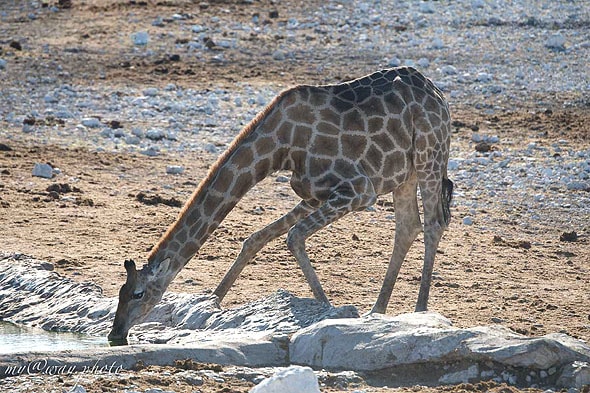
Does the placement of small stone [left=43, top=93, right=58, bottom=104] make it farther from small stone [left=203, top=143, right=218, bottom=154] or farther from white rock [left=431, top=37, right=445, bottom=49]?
white rock [left=431, top=37, right=445, bottom=49]

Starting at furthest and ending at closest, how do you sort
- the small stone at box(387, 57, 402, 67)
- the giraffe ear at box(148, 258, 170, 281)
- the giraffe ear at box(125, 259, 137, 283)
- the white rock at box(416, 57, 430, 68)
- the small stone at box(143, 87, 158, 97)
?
the small stone at box(387, 57, 402, 67)
the white rock at box(416, 57, 430, 68)
the small stone at box(143, 87, 158, 97)
the giraffe ear at box(148, 258, 170, 281)
the giraffe ear at box(125, 259, 137, 283)

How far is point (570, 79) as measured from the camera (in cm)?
2070

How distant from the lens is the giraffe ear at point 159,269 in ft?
33.0

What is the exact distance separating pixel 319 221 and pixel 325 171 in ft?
1.75

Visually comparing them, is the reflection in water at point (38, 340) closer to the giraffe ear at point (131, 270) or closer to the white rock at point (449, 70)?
the giraffe ear at point (131, 270)

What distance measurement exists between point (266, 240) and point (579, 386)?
11.7 feet

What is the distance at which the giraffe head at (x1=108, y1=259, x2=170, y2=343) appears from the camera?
9.90 meters

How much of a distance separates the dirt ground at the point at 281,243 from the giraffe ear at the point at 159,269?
93cm

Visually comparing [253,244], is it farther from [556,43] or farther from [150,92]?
[556,43]

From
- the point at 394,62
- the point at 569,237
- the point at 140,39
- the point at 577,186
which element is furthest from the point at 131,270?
the point at 140,39

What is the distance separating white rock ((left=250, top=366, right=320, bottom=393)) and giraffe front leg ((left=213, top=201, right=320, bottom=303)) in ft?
12.2

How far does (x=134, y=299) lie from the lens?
9.95m

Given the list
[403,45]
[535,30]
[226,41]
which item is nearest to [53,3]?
[226,41]

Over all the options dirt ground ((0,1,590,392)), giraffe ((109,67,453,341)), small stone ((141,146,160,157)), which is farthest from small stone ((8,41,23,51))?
giraffe ((109,67,453,341))
